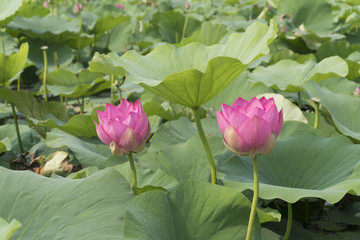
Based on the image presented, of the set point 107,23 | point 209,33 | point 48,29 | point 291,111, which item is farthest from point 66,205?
point 107,23

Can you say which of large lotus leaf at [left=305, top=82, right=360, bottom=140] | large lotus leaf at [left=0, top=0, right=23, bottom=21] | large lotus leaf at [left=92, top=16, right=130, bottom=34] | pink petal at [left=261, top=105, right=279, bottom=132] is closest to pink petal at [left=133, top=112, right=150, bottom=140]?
pink petal at [left=261, top=105, right=279, bottom=132]

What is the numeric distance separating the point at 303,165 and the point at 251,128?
1.24 feet

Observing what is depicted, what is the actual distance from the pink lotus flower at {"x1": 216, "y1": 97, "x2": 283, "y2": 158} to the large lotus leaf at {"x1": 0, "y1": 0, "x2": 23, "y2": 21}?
161 cm

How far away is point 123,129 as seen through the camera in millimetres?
883

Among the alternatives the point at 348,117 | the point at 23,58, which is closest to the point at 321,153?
the point at 348,117

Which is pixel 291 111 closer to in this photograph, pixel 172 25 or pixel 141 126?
pixel 141 126

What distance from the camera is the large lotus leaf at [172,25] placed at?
11.0 ft

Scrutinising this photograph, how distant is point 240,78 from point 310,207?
1.85 feet

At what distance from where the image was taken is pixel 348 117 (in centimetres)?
137

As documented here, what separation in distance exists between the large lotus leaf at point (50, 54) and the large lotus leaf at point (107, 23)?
0.36 meters

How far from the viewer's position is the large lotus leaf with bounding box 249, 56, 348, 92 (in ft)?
4.79

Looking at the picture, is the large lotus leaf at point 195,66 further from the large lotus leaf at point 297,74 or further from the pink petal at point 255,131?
the large lotus leaf at point 297,74

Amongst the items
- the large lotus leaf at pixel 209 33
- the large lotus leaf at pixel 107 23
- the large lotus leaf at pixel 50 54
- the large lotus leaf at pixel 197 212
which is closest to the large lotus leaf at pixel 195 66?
the large lotus leaf at pixel 197 212

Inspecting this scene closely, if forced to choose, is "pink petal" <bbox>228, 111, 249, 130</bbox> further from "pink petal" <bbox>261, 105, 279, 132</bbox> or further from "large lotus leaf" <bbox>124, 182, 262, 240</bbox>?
"large lotus leaf" <bbox>124, 182, 262, 240</bbox>
